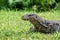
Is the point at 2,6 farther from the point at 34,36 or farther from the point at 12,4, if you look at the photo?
the point at 34,36

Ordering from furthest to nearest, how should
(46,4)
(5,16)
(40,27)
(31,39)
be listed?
(46,4), (5,16), (40,27), (31,39)

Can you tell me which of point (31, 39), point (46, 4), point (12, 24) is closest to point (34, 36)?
point (31, 39)

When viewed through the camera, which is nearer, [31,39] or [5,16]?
[31,39]

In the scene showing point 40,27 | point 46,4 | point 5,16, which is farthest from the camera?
point 46,4

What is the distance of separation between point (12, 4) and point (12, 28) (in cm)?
496

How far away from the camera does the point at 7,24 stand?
850 cm

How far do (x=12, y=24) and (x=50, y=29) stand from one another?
5.59 feet

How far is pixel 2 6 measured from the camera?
12.8m

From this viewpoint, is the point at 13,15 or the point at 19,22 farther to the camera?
the point at 13,15

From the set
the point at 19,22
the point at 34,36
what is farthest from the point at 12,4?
the point at 34,36

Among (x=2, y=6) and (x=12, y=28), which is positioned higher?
(x=12, y=28)

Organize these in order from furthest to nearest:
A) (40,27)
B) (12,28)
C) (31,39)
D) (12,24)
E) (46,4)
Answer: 1. (46,4)
2. (12,24)
3. (12,28)
4. (40,27)
5. (31,39)

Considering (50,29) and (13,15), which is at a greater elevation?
(50,29)

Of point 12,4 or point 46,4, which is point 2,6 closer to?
point 12,4
